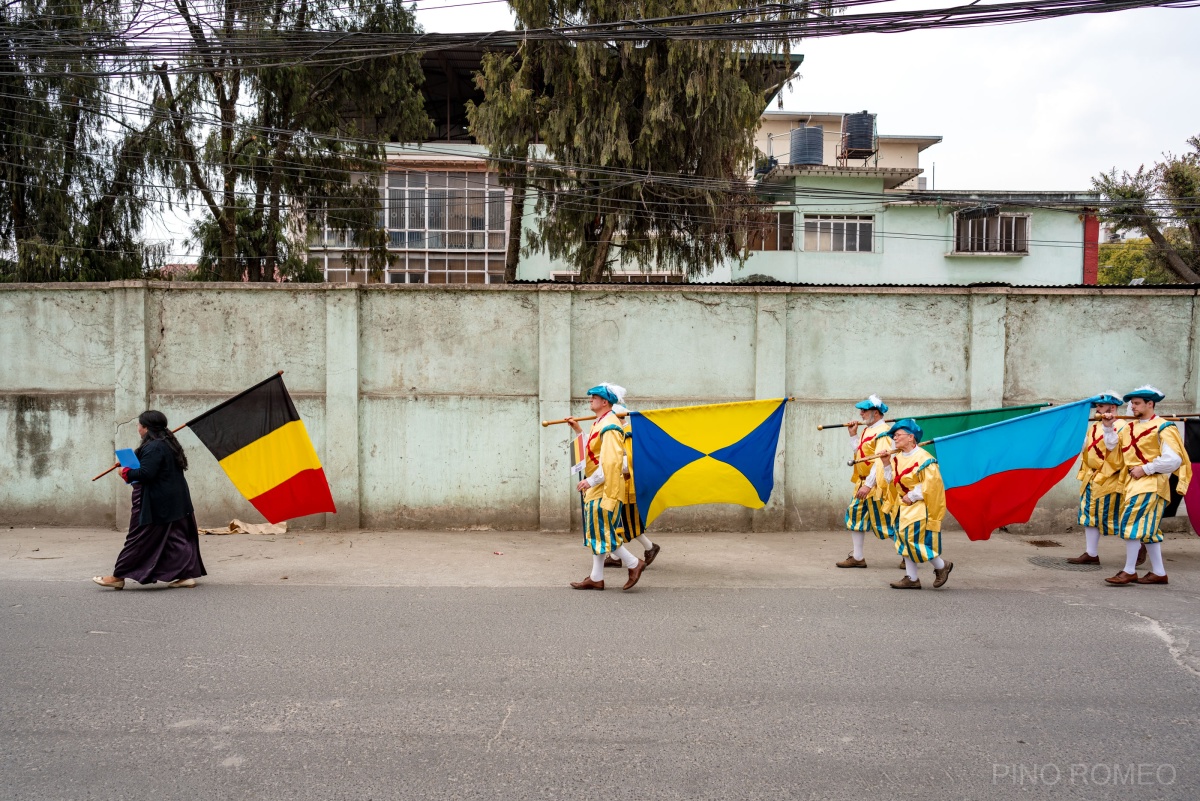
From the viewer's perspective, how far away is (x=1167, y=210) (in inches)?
899

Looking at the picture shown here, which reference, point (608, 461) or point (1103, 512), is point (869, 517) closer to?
point (1103, 512)

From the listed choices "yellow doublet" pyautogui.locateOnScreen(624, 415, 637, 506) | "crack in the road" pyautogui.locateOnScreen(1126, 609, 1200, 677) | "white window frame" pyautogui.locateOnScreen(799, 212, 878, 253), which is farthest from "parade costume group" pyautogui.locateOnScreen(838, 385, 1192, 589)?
"white window frame" pyautogui.locateOnScreen(799, 212, 878, 253)

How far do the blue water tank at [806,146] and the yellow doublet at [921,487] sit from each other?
21.1 metres

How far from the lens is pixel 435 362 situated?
33.5 feet

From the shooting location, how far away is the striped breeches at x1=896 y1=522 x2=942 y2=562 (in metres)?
7.42

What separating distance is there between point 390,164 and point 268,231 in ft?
19.1

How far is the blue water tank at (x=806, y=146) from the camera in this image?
27078 millimetres

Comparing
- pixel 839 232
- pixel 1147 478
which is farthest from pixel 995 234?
pixel 1147 478

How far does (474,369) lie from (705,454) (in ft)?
10.6

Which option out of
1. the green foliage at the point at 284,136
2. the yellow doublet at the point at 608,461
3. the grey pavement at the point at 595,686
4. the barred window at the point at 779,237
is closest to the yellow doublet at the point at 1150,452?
the grey pavement at the point at 595,686

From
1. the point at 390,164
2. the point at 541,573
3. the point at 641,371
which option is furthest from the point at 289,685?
the point at 390,164

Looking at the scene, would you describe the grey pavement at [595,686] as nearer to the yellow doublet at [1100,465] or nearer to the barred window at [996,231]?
the yellow doublet at [1100,465]

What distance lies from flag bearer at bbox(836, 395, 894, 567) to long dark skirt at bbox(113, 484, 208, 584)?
581cm

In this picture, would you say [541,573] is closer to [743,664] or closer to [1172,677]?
[743,664]
